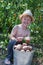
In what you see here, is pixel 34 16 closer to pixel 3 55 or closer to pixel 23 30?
pixel 23 30

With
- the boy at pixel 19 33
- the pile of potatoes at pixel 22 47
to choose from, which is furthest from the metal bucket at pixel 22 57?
the boy at pixel 19 33

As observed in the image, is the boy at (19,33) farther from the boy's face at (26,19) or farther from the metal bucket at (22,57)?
the metal bucket at (22,57)

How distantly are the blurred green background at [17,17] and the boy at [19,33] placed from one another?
0.27ft

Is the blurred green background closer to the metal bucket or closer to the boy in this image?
the boy

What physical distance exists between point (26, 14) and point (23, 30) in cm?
28

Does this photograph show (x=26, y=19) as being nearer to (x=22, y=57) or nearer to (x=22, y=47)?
(x=22, y=47)

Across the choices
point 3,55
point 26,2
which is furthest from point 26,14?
point 3,55

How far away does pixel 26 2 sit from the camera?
13.8 feet

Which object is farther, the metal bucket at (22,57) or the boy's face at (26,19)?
the boy's face at (26,19)

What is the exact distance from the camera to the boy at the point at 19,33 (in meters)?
3.84

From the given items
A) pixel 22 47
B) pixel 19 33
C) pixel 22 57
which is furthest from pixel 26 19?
pixel 22 57

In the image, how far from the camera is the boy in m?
3.84

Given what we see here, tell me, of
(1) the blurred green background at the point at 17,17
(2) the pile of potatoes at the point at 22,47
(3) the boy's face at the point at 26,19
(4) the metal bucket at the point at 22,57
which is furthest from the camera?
(1) the blurred green background at the point at 17,17

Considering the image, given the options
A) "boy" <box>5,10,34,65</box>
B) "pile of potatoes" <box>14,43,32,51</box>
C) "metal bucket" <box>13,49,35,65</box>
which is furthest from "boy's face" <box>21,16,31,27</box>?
"metal bucket" <box>13,49,35,65</box>
